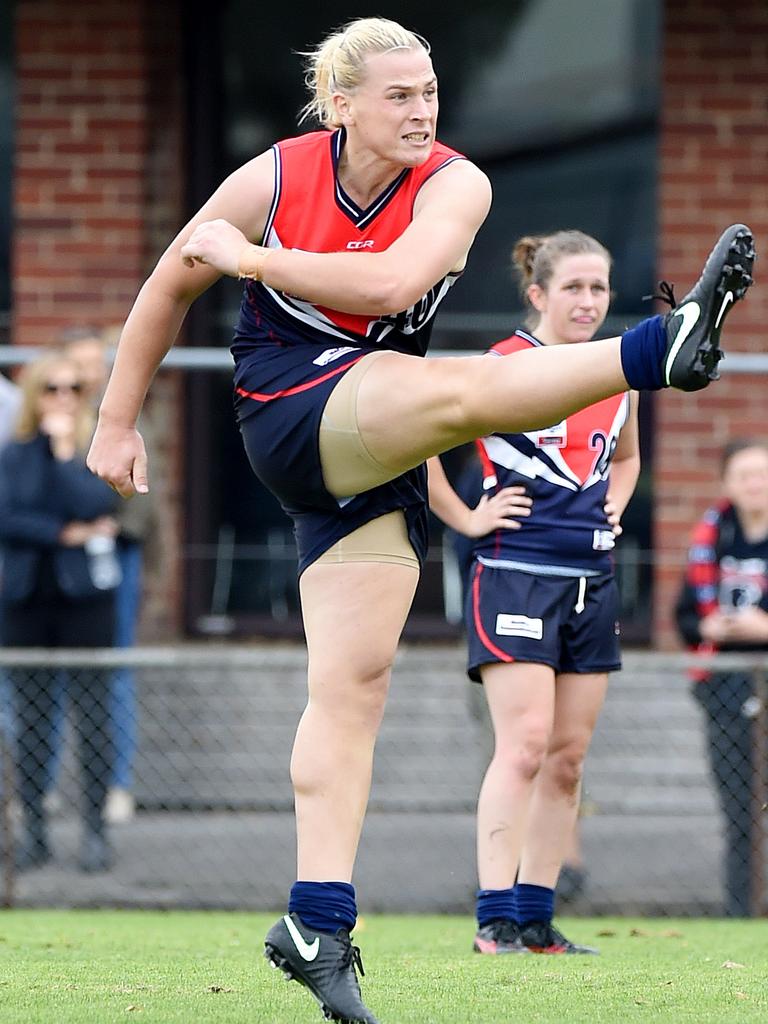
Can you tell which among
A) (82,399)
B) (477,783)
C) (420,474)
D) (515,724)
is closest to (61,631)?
(82,399)

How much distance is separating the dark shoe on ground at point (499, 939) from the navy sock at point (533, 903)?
117 millimetres

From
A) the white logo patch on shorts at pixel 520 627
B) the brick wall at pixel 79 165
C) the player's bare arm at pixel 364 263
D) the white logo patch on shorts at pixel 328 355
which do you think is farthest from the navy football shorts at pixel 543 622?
the brick wall at pixel 79 165

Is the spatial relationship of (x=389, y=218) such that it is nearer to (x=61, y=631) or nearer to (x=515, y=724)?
(x=515, y=724)

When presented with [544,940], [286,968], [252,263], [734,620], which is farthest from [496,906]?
[734,620]

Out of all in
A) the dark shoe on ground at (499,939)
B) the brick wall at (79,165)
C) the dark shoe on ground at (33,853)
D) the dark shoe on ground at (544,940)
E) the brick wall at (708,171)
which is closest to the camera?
the dark shoe on ground at (499,939)

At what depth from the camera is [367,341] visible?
3840mm

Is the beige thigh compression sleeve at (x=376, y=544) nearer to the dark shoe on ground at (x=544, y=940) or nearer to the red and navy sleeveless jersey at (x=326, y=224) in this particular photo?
the red and navy sleeveless jersey at (x=326, y=224)

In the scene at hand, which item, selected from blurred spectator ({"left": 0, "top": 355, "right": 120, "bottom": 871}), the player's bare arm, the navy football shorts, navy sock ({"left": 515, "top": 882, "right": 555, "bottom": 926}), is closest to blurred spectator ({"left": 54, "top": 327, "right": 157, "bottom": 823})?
blurred spectator ({"left": 0, "top": 355, "right": 120, "bottom": 871})

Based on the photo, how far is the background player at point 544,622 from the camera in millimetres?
4988

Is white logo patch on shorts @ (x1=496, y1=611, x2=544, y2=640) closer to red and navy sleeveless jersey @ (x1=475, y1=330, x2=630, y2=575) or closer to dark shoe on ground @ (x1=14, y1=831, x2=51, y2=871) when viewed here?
red and navy sleeveless jersey @ (x1=475, y1=330, x2=630, y2=575)

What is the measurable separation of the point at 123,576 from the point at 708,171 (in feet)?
11.8

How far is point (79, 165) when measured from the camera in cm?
927

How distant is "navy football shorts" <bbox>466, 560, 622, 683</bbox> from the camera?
5008 millimetres

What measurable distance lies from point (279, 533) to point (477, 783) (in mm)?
2308
